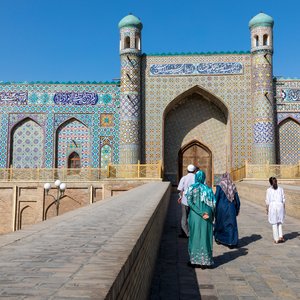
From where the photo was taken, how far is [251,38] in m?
17.0

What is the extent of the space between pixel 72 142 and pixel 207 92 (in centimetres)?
605

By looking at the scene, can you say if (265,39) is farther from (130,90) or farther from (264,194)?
(264,194)

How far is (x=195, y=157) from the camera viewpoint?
18156 millimetres

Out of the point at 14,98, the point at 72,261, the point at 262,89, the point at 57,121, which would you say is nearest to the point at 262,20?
the point at 262,89

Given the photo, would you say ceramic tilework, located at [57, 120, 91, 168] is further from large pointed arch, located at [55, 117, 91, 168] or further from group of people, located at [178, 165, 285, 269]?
group of people, located at [178, 165, 285, 269]

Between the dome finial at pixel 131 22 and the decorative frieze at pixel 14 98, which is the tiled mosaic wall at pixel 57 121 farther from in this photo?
the dome finial at pixel 131 22

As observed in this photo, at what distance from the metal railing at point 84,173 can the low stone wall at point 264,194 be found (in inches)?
132

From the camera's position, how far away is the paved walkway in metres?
3.39

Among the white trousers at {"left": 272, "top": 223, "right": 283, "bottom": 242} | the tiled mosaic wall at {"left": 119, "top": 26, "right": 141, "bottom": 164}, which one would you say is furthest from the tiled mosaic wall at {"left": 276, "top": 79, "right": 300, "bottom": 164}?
the white trousers at {"left": 272, "top": 223, "right": 283, "bottom": 242}

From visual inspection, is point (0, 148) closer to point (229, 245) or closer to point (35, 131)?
point (35, 131)

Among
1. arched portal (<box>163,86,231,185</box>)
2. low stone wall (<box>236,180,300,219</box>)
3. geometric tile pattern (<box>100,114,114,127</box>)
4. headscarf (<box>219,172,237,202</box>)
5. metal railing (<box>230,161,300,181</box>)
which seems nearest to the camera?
headscarf (<box>219,172,237,202</box>)

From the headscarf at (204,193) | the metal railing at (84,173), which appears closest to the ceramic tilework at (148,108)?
the metal railing at (84,173)

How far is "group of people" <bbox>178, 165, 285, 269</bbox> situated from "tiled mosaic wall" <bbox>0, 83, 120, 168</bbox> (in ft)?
37.5

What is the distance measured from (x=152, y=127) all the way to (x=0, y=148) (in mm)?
6482
